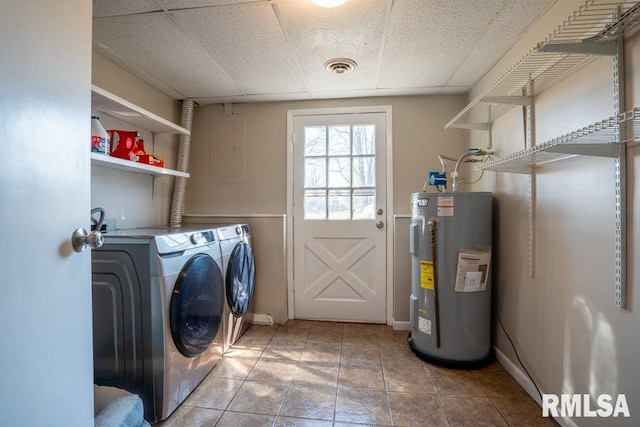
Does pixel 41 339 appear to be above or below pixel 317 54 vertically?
below

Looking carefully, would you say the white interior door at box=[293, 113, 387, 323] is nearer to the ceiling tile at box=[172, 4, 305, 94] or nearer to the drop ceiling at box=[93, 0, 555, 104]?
the drop ceiling at box=[93, 0, 555, 104]

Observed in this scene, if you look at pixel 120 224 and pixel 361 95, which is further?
pixel 361 95

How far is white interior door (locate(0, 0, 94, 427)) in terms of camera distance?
2.08ft

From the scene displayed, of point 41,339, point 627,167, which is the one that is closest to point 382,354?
point 627,167

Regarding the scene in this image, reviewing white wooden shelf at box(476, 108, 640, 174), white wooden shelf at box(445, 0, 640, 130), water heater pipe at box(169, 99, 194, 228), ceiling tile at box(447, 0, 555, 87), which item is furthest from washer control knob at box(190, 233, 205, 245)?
ceiling tile at box(447, 0, 555, 87)

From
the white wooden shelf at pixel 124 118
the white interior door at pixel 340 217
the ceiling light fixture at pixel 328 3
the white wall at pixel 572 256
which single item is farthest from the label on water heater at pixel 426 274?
the white wooden shelf at pixel 124 118

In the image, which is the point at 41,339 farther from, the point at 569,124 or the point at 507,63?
the point at 507,63

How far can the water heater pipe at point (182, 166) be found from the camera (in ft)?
8.28

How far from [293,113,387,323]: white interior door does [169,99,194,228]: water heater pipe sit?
96cm

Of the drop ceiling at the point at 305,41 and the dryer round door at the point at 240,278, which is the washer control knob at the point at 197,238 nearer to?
the dryer round door at the point at 240,278

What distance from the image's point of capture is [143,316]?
4.46 feet

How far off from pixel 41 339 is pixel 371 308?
2.29 metres

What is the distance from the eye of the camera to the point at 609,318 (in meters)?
1.12

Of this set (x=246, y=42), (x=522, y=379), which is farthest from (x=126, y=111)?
(x=522, y=379)
